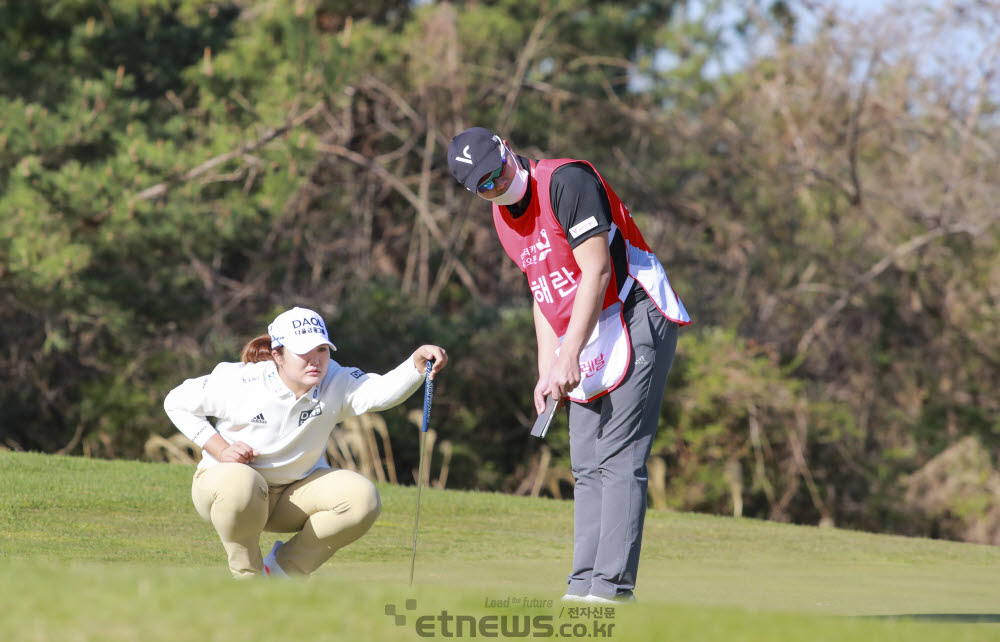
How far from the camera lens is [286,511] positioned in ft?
17.2

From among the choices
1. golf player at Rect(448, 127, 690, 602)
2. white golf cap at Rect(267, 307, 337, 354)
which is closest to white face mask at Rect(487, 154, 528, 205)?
golf player at Rect(448, 127, 690, 602)

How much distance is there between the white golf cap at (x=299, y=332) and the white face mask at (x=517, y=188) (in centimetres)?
90

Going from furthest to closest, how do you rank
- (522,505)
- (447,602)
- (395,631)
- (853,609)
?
1. (522,505)
2. (853,609)
3. (447,602)
4. (395,631)

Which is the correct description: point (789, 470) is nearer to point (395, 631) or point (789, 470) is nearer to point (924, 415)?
point (924, 415)

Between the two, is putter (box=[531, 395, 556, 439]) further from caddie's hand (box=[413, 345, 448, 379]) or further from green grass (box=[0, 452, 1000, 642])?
green grass (box=[0, 452, 1000, 642])

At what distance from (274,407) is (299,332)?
330 millimetres

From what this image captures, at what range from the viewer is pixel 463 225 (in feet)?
64.7

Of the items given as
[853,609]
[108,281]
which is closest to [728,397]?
[108,281]

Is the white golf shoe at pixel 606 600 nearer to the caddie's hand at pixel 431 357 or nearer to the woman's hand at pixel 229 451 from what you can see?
the caddie's hand at pixel 431 357

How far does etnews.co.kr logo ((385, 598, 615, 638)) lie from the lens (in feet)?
11.1

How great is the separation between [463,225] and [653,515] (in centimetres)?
1052

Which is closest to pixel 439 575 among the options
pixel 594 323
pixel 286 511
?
pixel 286 511

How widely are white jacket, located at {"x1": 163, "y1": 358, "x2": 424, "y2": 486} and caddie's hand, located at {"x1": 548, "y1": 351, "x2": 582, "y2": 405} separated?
726mm

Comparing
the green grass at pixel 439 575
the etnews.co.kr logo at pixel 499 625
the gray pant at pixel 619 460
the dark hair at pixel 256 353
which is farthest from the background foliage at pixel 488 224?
the etnews.co.kr logo at pixel 499 625
